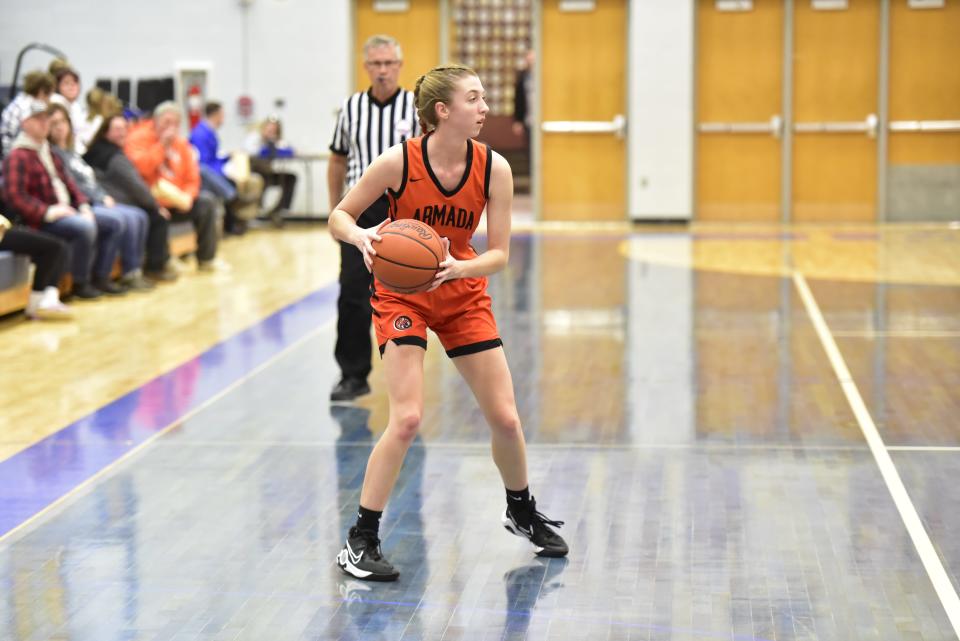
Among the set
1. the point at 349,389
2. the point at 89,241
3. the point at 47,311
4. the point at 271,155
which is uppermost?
the point at 271,155

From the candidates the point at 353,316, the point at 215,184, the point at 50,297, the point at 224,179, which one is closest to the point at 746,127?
the point at 224,179

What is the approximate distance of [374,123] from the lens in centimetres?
646

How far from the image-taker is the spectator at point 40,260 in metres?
9.60

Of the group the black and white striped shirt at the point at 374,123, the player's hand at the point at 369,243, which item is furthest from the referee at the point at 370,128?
the player's hand at the point at 369,243

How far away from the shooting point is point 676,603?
400cm

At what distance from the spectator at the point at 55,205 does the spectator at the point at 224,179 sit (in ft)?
11.3

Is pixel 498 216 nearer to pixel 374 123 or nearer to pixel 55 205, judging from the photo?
pixel 374 123

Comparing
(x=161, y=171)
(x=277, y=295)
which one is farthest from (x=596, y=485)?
(x=161, y=171)

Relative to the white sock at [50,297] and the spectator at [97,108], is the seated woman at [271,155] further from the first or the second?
the white sock at [50,297]

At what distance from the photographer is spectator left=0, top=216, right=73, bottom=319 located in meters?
9.60

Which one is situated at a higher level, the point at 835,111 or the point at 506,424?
the point at 835,111

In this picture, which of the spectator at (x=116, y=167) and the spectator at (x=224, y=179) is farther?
the spectator at (x=224, y=179)

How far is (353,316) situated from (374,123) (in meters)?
0.97

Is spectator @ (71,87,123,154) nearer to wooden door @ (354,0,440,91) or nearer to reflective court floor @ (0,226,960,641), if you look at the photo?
reflective court floor @ (0,226,960,641)
